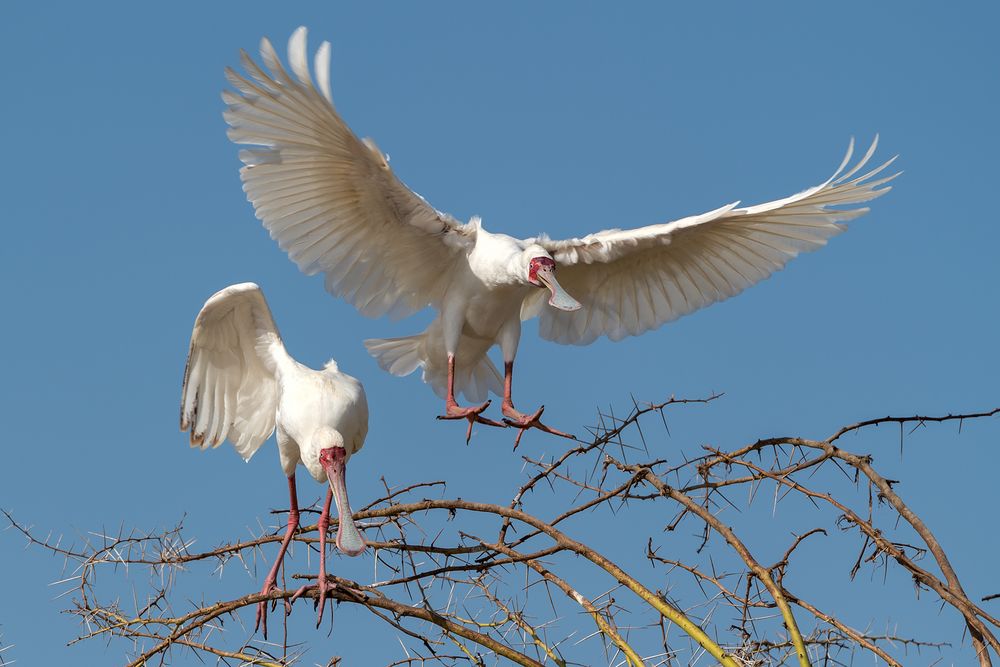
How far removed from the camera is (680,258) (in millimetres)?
8641

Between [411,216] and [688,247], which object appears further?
[688,247]

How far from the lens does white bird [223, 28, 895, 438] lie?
278 inches

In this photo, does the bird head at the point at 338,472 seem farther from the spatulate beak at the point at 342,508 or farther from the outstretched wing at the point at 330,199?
the outstretched wing at the point at 330,199

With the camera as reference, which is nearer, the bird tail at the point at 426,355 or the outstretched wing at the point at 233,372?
the outstretched wing at the point at 233,372

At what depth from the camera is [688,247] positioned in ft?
28.0

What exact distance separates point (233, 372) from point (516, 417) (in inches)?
70.2

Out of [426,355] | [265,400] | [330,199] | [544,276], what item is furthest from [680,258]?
[265,400]

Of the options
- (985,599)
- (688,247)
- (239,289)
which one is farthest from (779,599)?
(688,247)

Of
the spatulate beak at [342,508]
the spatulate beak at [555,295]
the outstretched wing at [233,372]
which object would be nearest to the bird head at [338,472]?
the spatulate beak at [342,508]

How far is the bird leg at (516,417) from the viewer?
25.2 feet

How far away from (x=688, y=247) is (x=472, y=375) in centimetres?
177

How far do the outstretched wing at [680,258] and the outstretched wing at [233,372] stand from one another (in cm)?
194

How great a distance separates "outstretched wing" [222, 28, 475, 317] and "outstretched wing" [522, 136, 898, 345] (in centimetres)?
82

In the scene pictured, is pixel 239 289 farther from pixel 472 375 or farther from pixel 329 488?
pixel 472 375
